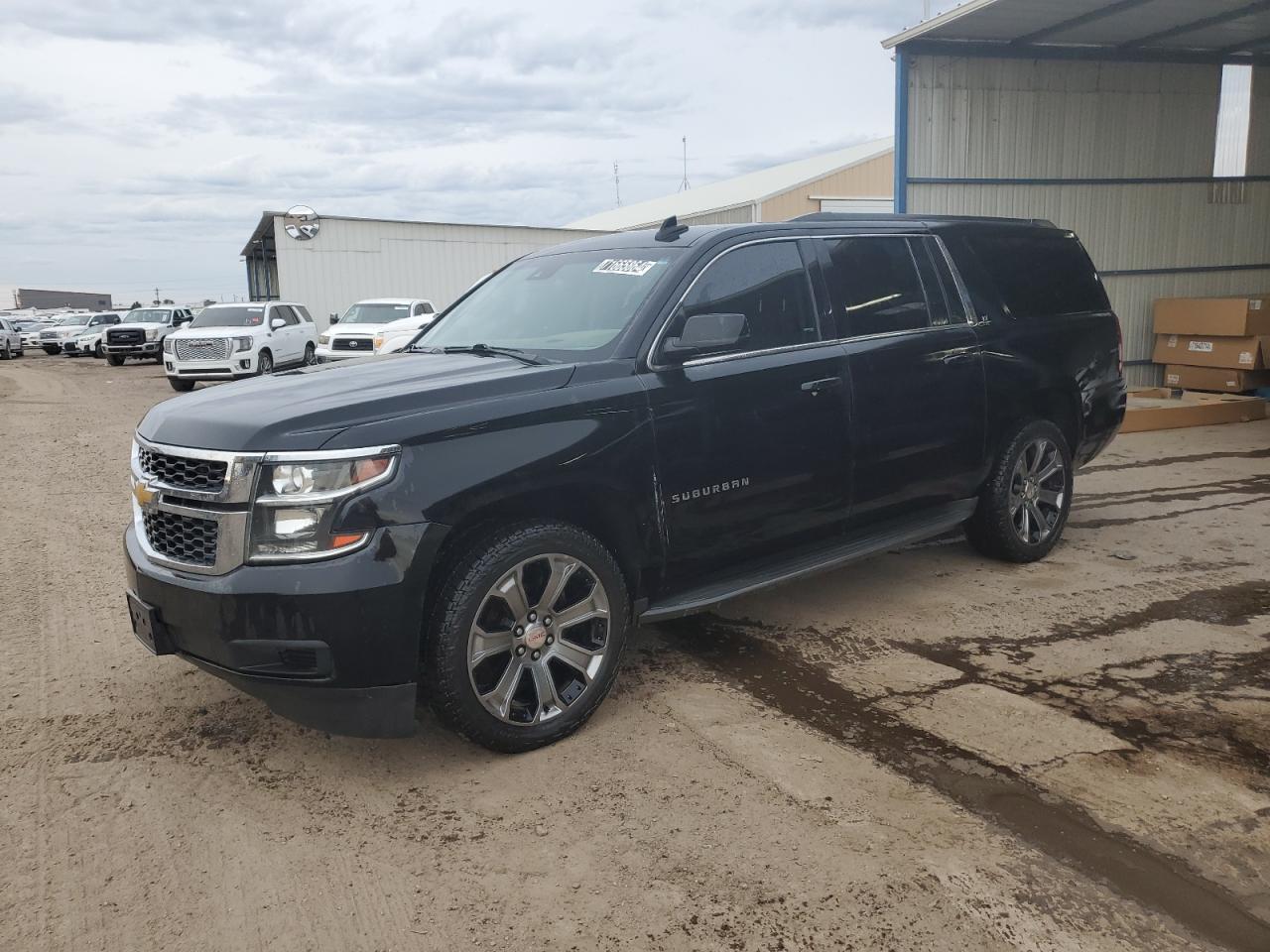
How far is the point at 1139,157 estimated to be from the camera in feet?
47.4

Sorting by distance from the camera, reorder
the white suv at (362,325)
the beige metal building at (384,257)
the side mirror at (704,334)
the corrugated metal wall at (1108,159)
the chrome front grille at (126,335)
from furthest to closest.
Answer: the chrome front grille at (126,335) → the beige metal building at (384,257) → the white suv at (362,325) → the corrugated metal wall at (1108,159) → the side mirror at (704,334)

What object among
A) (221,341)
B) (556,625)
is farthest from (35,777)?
(221,341)

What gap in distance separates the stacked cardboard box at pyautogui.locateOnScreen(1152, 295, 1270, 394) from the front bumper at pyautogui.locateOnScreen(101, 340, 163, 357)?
2912 cm

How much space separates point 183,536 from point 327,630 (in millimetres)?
710

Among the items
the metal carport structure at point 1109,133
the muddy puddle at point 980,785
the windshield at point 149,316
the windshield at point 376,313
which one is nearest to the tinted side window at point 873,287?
the muddy puddle at point 980,785

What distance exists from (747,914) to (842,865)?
0.37m

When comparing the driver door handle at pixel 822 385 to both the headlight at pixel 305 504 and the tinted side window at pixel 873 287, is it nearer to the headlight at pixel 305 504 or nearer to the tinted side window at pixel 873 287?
the tinted side window at pixel 873 287

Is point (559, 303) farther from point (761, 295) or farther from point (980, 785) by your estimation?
point (980, 785)

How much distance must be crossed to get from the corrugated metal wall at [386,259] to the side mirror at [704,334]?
27.0m

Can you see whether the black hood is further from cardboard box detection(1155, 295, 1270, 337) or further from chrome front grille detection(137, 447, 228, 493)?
cardboard box detection(1155, 295, 1270, 337)

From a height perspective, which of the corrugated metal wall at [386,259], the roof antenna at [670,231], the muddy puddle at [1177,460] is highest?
the corrugated metal wall at [386,259]

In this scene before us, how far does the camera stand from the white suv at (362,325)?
19109 mm

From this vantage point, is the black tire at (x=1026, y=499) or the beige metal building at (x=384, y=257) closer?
the black tire at (x=1026, y=499)

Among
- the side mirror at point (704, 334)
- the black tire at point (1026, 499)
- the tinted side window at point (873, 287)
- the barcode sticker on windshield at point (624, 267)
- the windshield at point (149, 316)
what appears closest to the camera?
the side mirror at point (704, 334)
